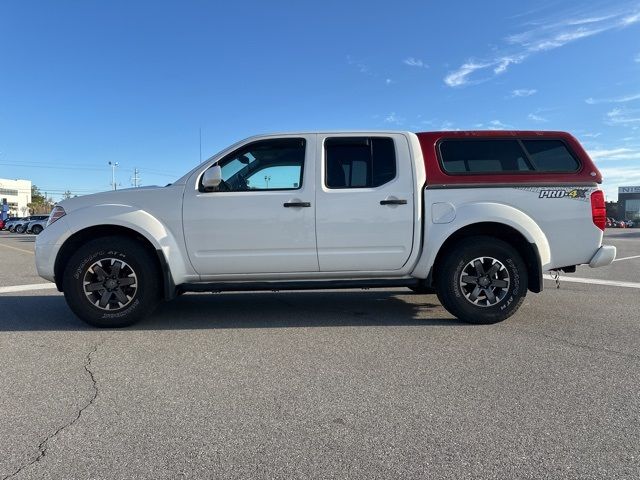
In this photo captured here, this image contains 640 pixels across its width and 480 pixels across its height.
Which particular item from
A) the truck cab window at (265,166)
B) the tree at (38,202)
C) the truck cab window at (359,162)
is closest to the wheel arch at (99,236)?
the truck cab window at (265,166)

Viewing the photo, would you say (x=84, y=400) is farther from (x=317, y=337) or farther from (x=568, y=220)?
(x=568, y=220)

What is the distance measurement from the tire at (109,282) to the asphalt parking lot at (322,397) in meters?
0.20

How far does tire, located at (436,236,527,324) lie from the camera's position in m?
4.98

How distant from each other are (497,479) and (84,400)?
2.58 m

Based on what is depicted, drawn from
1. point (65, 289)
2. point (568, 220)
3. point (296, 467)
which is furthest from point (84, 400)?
point (568, 220)

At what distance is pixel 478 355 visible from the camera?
4.02 metres

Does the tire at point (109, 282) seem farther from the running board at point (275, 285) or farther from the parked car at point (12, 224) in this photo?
the parked car at point (12, 224)

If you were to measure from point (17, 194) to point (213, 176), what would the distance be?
436 feet

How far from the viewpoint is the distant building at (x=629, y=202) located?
108062 millimetres

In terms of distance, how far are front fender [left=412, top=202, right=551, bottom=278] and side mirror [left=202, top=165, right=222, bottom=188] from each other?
223 centimetres

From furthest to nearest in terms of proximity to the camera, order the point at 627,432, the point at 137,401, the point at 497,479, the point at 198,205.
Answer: the point at 198,205 < the point at 137,401 < the point at 627,432 < the point at 497,479

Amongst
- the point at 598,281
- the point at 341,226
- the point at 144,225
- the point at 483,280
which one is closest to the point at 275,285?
the point at 341,226

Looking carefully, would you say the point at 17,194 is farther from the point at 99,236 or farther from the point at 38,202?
the point at 99,236

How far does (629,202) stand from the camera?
112062mm
